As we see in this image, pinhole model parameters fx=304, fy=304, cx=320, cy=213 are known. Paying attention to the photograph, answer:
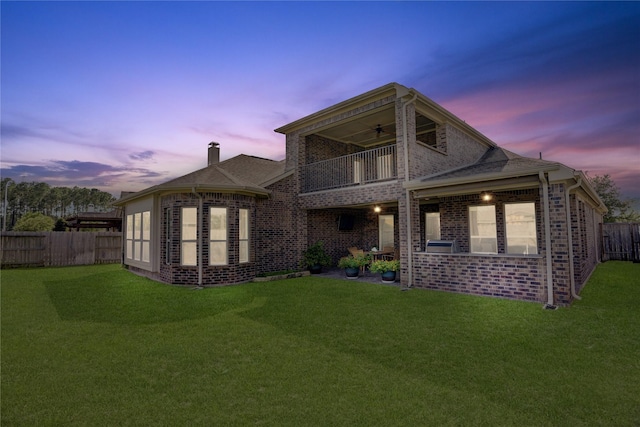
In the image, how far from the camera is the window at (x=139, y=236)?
11.7 m

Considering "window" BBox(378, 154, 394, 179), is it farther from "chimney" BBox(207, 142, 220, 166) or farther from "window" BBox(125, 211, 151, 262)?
"window" BBox(125, 211, 151, 262)

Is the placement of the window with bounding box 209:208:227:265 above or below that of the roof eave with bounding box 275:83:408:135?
below

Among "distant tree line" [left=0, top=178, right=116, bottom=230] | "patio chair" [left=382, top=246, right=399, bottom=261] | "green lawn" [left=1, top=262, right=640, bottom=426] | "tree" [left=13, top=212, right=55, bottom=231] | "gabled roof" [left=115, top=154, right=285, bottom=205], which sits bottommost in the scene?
"green lawn" [left=1, top=262, right=640, bottom=426]

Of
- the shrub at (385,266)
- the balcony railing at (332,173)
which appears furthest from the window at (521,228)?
the balcony railing at (332,173)

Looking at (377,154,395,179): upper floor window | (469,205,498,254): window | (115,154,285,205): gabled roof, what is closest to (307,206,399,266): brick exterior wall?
(377,154,395,179): upper floor window

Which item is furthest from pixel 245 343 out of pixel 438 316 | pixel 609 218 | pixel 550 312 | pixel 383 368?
pixel 609 218

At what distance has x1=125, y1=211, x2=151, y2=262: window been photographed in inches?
462

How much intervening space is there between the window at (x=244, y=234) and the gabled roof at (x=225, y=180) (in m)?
0.77

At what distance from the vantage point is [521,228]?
951cm

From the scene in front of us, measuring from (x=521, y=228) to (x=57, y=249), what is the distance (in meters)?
20.6

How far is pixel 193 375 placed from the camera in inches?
137

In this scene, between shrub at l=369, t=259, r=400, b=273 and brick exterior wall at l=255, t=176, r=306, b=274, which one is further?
brick exterior wall at l=255, t=176, r=306, b=274

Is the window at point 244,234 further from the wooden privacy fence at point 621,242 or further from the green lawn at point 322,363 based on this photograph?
the wooden privacy fence at point 621,242

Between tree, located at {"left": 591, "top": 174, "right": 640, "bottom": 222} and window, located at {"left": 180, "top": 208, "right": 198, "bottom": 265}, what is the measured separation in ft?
122
